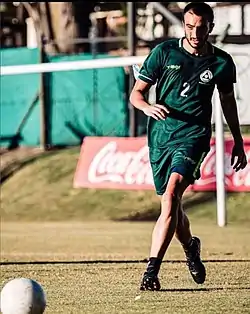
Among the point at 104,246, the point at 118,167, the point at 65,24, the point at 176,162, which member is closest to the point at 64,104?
the point at 118,167

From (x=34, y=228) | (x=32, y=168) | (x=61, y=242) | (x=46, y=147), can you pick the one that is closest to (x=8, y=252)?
(x=61, y=242)

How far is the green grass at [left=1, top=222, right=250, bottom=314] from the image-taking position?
7.78 m

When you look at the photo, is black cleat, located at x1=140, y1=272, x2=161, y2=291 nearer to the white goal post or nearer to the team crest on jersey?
the team crest on jersey

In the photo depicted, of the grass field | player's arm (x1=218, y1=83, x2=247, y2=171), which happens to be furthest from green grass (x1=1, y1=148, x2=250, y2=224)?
player's arm (x1=218, y1=83, x2=247, y2=171)

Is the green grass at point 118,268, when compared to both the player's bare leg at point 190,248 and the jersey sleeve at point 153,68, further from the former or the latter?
the jersey sleeve at point 153,68

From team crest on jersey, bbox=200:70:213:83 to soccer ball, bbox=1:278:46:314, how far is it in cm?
248

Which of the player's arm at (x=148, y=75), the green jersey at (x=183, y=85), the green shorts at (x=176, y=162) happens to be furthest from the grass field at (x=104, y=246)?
the player's arm at (x=148, y=75)

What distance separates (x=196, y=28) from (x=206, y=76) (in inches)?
16.9

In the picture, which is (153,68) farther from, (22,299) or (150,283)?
(22,299)

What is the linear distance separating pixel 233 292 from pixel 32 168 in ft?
42.8

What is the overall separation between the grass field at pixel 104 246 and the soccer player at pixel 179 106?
0.59 metres

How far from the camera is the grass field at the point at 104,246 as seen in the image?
26.3ft

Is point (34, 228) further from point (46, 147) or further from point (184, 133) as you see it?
point (184, 133)

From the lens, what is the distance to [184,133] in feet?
28.1
